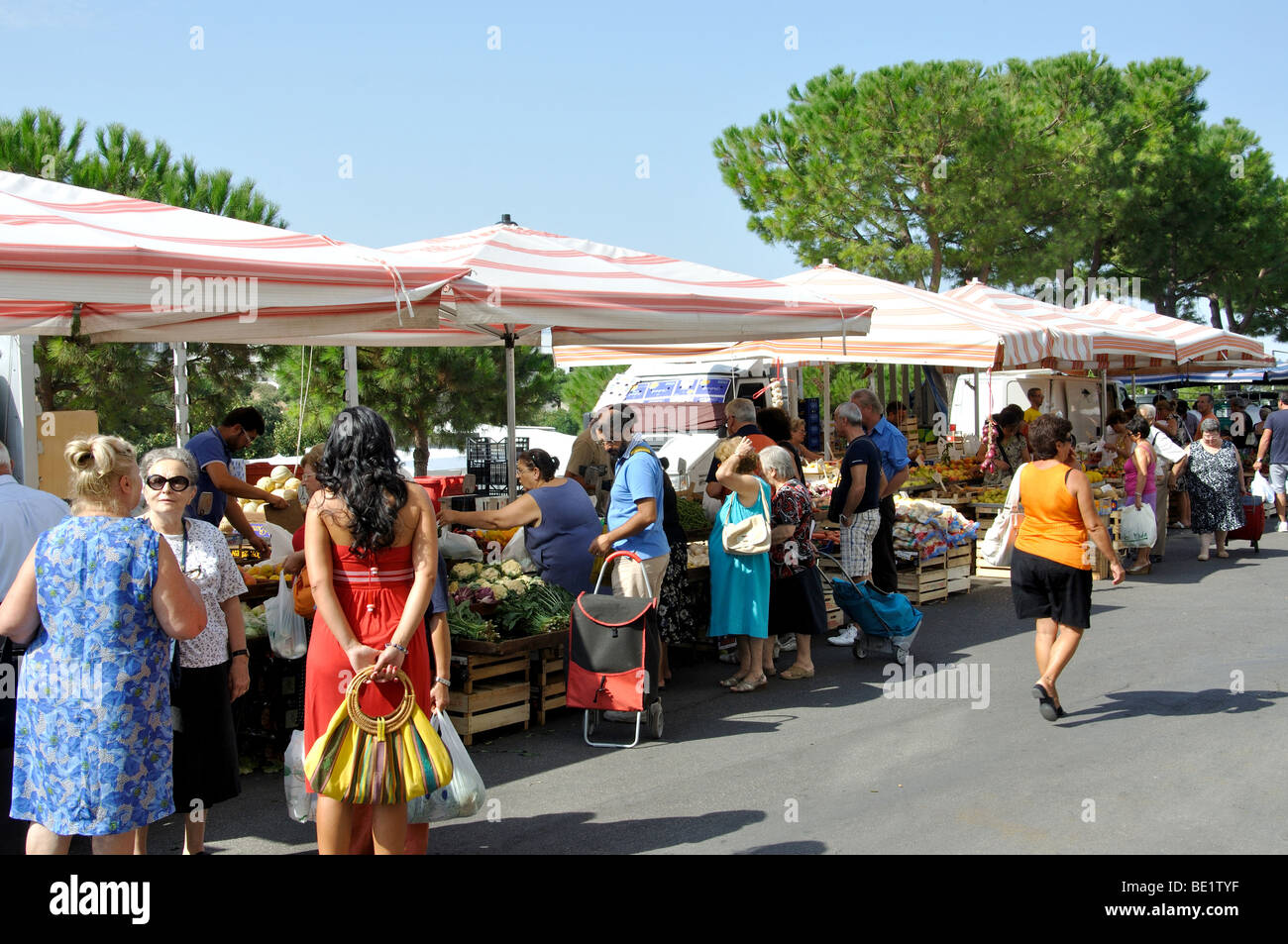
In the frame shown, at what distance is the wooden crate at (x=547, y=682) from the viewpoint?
647 centimetres

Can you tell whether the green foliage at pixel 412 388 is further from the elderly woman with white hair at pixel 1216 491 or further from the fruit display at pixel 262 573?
the fruit display at pixel 262 573

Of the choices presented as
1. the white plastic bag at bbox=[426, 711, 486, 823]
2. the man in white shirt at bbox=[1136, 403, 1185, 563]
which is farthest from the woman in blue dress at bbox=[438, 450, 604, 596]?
the man in white shirt at bbox=[1136, 403, 1185, 563]

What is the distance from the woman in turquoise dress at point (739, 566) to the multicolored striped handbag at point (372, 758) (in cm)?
366

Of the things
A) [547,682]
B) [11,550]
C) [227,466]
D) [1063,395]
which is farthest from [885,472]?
[1063,395]

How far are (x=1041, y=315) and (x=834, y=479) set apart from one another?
12.5 feet

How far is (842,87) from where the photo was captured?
78.6 feet

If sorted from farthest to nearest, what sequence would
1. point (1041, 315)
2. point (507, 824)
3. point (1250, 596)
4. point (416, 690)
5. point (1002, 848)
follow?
point (1041, 315), point (1250, 596), point (507, 824), point (1002, 848), point (416, 690)

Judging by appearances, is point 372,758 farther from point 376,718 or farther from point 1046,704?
point 1046,704

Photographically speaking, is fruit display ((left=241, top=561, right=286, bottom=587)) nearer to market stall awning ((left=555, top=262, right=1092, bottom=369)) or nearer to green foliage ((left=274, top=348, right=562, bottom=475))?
market stall awning ((left=555, top=262, right=1092, bottom=369))

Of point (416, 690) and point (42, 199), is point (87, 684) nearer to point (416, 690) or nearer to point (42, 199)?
point (416, 690)

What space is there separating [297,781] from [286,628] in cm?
139

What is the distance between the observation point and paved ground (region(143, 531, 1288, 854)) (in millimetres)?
4641

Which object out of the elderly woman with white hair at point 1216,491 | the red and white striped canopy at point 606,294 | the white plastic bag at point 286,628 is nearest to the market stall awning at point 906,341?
the red and white striped canopy at point 606,294

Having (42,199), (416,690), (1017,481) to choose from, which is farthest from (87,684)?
(1017,481)
